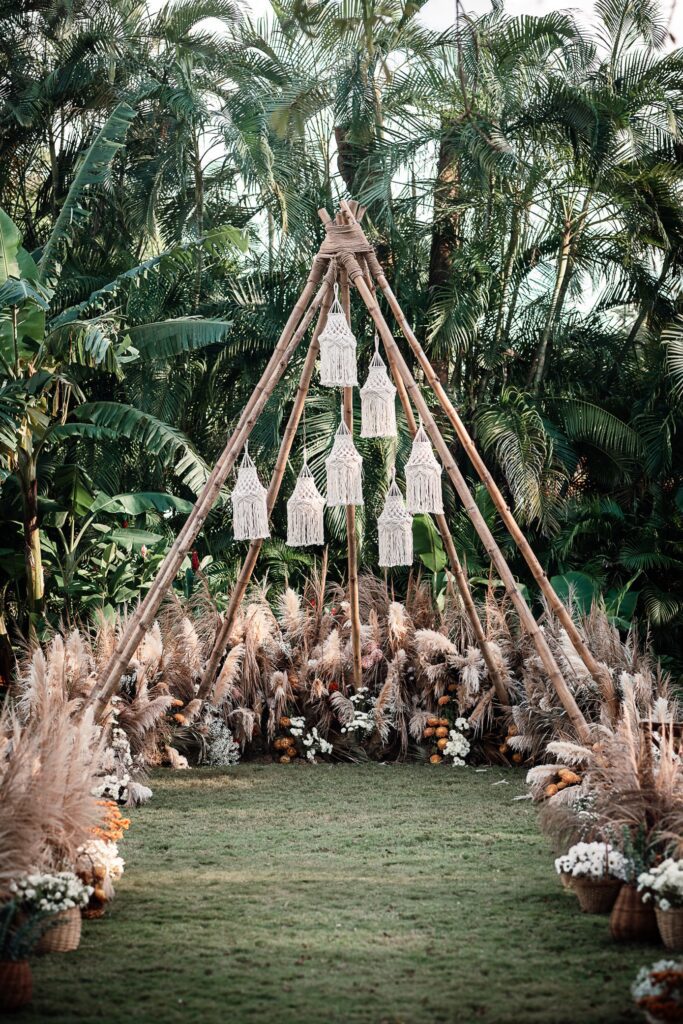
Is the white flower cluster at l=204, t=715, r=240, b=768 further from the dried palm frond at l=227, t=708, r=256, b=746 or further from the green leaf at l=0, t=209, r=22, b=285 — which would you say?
the green leaf at l=0, t=209, r=22, b=285

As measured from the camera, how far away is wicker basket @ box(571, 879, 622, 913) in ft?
12.3

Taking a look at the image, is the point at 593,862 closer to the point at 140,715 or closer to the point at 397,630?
the point at 140,715

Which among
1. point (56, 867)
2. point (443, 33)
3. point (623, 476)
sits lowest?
point (56, 867)

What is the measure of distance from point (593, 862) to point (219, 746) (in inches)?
130

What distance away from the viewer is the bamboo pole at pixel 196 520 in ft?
17.8

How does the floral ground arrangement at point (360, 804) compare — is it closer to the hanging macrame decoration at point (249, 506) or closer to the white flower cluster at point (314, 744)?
the white flower cluster at point (314, 744)

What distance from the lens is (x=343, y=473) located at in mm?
5820

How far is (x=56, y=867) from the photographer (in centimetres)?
362

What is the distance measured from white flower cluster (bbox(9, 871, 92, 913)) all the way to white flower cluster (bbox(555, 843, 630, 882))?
162 centimetres

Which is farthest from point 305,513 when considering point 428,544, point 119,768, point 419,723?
point 428,544

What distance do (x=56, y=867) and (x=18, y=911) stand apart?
0.32m

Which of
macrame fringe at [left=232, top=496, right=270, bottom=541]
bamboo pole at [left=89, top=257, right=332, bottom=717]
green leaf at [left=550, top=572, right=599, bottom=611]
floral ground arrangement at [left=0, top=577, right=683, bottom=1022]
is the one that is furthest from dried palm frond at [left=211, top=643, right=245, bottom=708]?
green leaf at [left=550, top=572, right=599, bottom=611]

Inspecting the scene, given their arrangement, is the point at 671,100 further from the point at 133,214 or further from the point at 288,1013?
the point at 288,1013

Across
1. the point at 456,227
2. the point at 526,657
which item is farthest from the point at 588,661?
the point at 456,227
